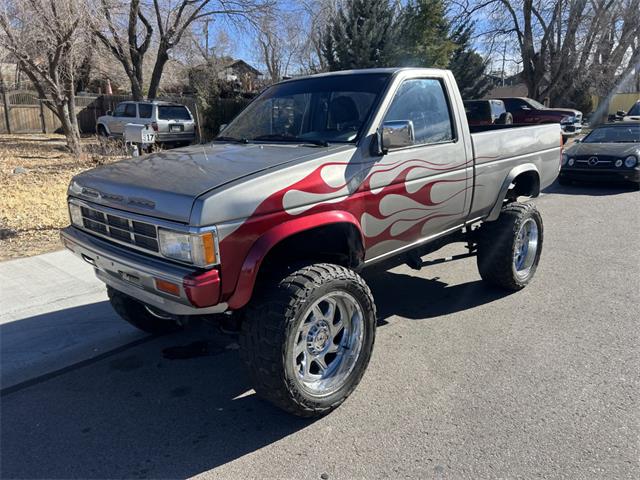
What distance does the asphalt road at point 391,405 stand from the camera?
285 centimetres

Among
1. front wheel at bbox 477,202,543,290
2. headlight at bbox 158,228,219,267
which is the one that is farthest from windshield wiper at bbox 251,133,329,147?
front wheel at bbox 477,202,543,290

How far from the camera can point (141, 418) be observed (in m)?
3.31

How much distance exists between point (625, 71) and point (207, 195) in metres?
37.1

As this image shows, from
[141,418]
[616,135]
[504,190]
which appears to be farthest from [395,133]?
[616,135]

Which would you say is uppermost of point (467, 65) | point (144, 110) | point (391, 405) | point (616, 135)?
point (467, 65)

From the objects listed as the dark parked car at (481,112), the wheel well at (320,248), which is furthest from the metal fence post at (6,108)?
the wheel well at (320,248)

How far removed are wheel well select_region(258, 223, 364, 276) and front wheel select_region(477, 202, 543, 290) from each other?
197cm

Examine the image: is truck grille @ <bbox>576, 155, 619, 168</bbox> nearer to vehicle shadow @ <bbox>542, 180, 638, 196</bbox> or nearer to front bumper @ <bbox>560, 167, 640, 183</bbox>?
front bumper @ <bbox>560, 167, 640, 183</bbox>

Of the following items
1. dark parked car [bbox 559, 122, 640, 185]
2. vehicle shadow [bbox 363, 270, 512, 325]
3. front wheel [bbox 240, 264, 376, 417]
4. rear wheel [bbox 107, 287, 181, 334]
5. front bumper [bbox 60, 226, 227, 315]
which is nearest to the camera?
front bumper [bbox 60, 226, 227, 315]

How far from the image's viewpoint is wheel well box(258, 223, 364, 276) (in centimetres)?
333

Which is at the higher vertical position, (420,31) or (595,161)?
(420,31)

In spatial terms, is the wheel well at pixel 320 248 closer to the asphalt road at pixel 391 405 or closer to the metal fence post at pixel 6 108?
the asphalt road at pixel 391 405

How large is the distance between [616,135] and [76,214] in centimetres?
1258

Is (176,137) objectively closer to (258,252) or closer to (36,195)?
(36,195)
